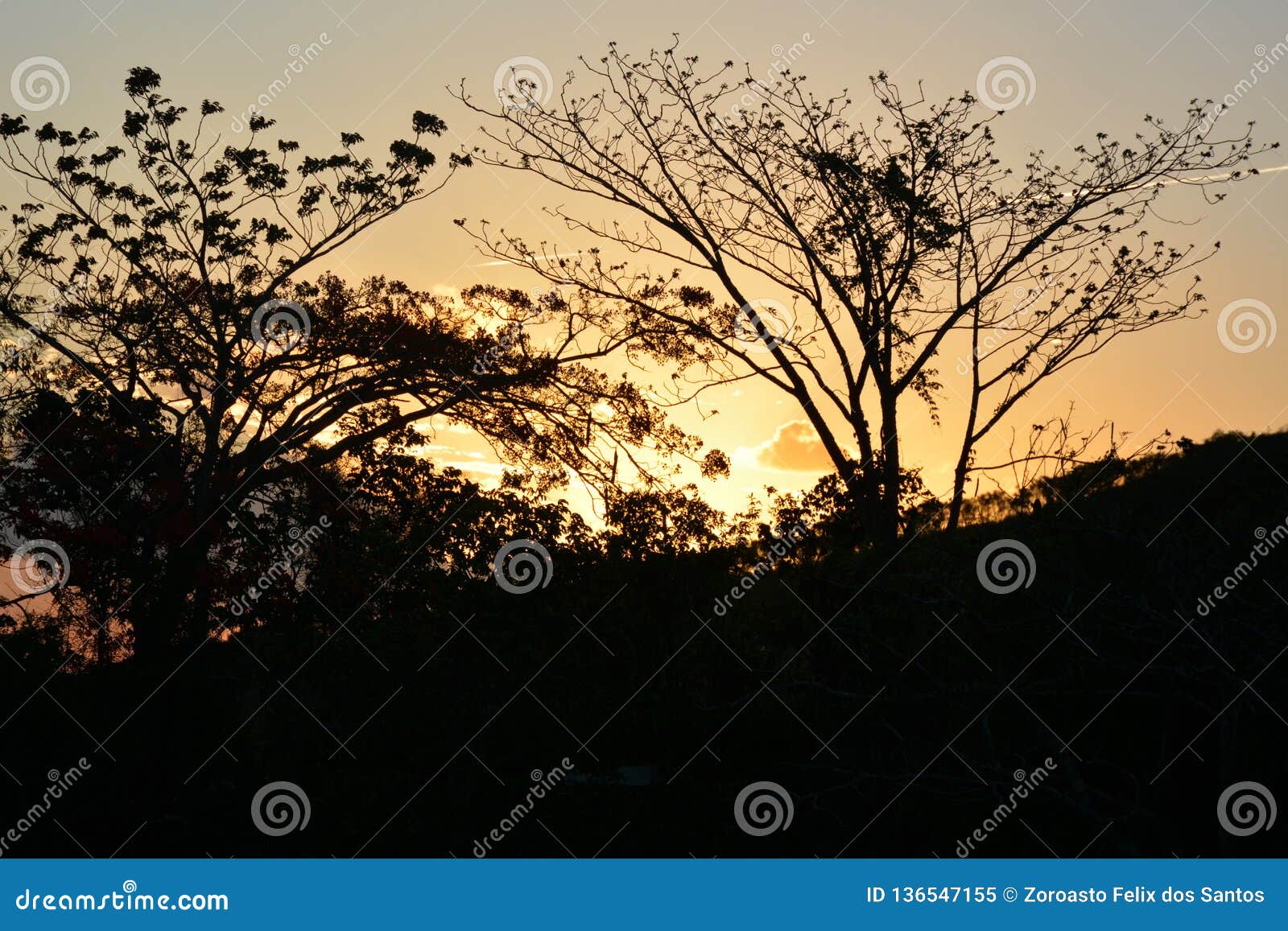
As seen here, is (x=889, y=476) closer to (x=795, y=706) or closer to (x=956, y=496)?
(x=956, y=496)

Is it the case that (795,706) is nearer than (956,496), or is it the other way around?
(795,706)

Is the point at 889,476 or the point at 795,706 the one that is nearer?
the point at 795,706

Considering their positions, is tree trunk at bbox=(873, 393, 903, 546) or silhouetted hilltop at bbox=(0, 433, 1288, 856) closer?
silhouetted hilltop at bbox=(0, 433, 1288, 856)

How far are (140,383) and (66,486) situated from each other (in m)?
2.79

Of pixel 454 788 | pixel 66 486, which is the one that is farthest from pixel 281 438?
pixel 454 788

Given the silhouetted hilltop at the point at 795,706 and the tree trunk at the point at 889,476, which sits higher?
the tree trunk at the point at 889,476

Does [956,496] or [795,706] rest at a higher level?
[956,496]

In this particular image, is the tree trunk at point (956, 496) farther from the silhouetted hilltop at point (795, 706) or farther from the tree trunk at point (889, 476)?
the silhouetted hilltop at point (795, 706)

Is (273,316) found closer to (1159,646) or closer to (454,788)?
(454,788)

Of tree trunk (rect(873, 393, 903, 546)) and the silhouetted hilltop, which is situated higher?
tree trunk (rect(873, 393, 903, 546))

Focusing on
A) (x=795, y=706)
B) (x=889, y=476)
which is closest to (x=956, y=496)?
(x=889, y=476)

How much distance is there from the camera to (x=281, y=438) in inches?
834

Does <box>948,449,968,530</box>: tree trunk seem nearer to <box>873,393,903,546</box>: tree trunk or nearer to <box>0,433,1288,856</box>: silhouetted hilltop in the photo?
<box>873,393,903,546</box>: tree trunk
